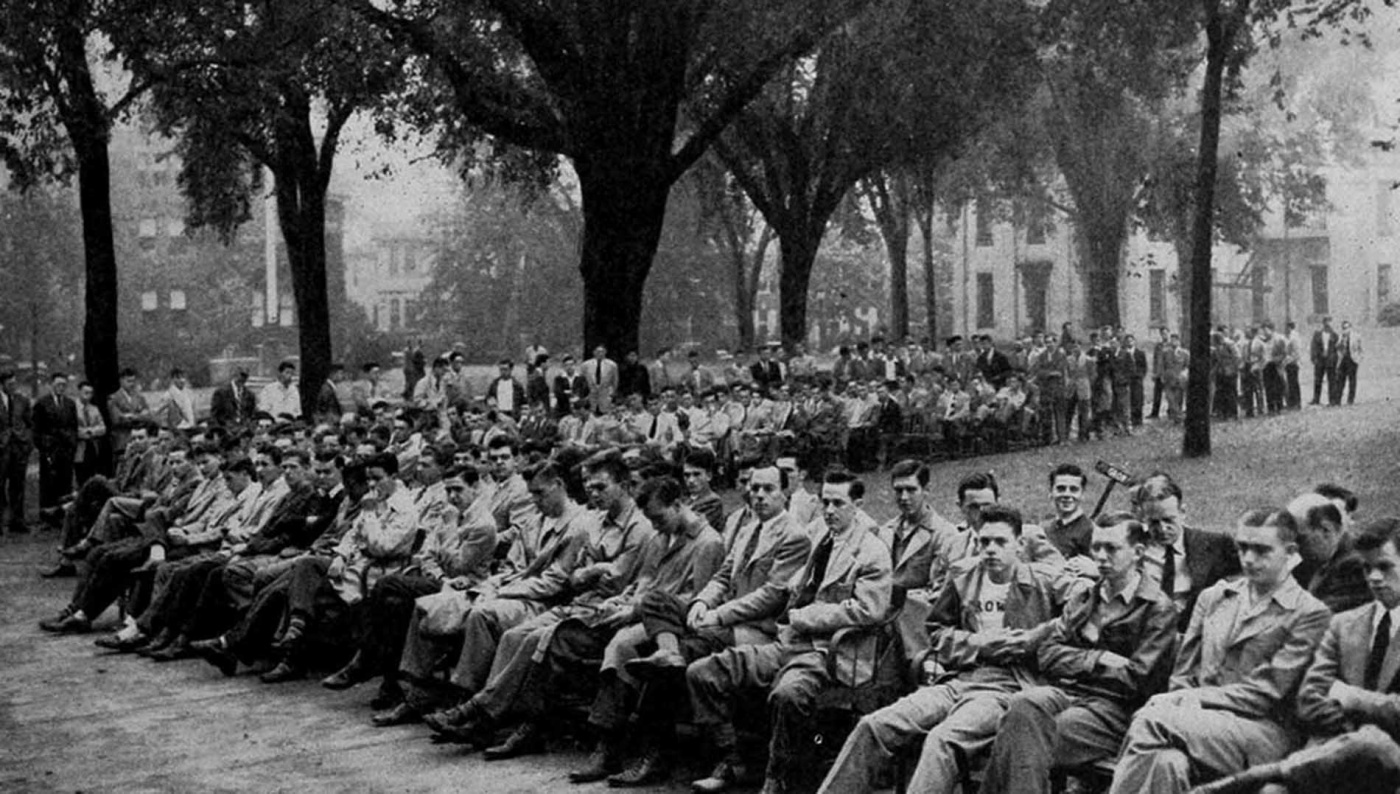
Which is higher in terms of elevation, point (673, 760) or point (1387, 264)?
point (1387, 264)

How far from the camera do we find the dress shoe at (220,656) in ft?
43.6

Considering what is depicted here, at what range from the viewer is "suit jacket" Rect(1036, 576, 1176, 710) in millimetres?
7648

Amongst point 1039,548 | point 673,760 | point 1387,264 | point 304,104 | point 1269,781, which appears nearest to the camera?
point 1269,781

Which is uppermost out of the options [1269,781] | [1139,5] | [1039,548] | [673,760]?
[1139,5]

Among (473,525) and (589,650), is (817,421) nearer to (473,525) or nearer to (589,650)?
(473,525)

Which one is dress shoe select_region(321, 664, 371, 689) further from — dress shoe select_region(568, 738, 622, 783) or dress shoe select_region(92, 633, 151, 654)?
dress shoe select_region(568, 738, 622, 783)

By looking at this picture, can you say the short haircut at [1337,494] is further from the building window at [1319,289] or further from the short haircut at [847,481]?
the building window at [1319,289]

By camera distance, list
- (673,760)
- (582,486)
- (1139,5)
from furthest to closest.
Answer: (1139,5) < (582,486) < (673,760)

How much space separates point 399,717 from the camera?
11.4 metres

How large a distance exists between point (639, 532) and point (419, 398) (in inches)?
590

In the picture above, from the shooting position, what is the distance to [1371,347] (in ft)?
174

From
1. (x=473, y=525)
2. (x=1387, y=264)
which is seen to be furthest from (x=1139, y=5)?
(x=1387, y=264)

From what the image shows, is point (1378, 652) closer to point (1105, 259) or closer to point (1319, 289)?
point (1105, 259)

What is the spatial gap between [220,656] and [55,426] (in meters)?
10.7
